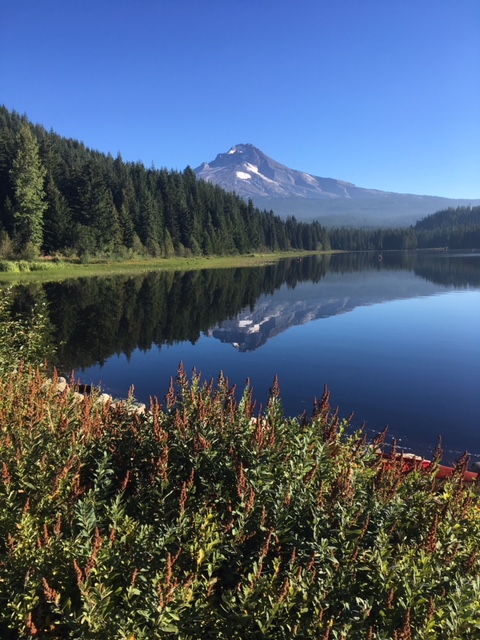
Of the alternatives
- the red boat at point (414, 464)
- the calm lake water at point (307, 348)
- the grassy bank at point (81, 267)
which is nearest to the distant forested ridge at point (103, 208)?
the grassy bank at point (81, 267)

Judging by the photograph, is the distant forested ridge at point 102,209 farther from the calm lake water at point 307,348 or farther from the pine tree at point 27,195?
the calm lake water at point 307,348

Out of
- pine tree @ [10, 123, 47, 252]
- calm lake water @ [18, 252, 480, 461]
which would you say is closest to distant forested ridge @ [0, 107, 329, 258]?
pine tree @ [10, 123, 47, 252]

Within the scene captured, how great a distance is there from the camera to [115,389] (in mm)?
17500

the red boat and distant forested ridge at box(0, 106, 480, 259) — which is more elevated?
distant forested ridge at box(0, 106, 480, 259)

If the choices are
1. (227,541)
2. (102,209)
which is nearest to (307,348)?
(227,541)

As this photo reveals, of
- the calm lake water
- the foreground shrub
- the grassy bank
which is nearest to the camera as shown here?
the foreground shrub

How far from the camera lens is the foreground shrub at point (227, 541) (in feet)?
10.8

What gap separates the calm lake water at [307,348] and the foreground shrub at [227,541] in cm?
888

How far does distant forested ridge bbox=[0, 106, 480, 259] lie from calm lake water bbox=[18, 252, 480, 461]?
34944 millimetres

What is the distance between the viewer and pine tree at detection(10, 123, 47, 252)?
73438mm

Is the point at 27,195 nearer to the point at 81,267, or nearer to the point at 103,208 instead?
the point at 81,267

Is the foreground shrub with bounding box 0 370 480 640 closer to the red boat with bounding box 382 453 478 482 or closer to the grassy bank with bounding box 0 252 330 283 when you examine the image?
the red boat with bounding box 382 453 478 482

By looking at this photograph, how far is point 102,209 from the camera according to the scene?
88.6 meters

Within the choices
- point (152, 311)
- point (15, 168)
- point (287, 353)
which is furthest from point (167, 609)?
point (15, 168)
